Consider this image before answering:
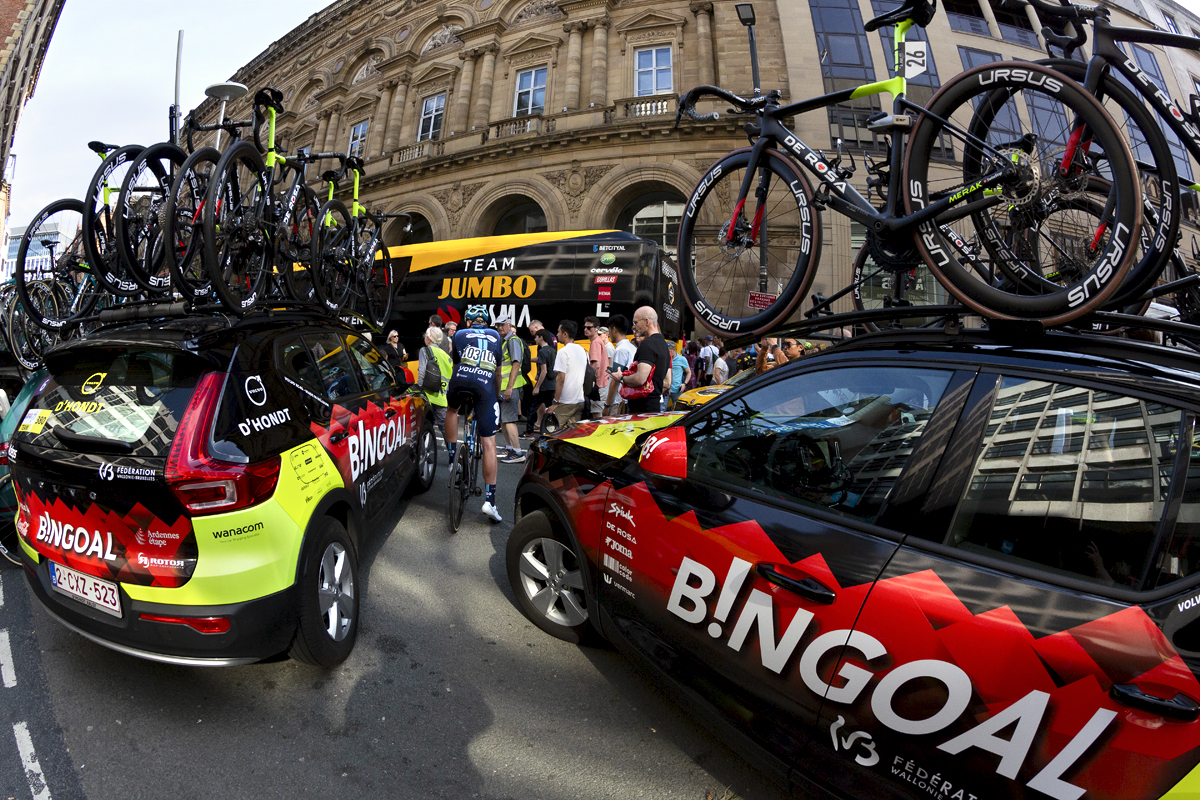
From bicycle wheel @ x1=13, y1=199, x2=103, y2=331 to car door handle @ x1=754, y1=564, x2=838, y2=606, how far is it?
597cm

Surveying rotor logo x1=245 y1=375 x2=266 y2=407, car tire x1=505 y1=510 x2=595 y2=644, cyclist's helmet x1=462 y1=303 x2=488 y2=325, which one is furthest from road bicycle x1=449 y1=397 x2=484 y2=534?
rotor logo x1=245 y1=375 x2=266 y2=407

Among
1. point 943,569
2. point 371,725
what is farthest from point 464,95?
point 943,569

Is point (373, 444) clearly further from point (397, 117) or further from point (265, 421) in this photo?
point (397, 117)

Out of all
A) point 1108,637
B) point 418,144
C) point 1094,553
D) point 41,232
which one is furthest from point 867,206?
point 418,144

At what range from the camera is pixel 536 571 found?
333 centimetres

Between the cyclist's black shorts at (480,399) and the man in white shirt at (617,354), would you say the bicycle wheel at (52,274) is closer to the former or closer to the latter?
the cyclist's black shorts at (480,399)

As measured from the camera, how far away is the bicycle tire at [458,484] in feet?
15.9

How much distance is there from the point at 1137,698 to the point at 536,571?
8.66 ft

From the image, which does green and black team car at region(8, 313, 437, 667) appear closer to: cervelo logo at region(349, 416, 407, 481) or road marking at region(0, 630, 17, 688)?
cervelo logo at region(349, 416, 407, 481)

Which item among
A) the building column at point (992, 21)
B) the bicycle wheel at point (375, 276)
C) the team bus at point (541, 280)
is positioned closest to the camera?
the bicycle wheel at point (375, 276)

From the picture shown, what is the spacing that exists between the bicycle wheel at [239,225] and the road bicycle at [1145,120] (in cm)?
424

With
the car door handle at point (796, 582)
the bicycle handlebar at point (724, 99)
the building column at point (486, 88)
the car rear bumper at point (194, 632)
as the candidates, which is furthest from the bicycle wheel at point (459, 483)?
the building column at point (486, 88)

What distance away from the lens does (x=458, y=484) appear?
5059 millimetres

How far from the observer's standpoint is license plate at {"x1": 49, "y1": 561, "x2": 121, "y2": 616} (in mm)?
2430
